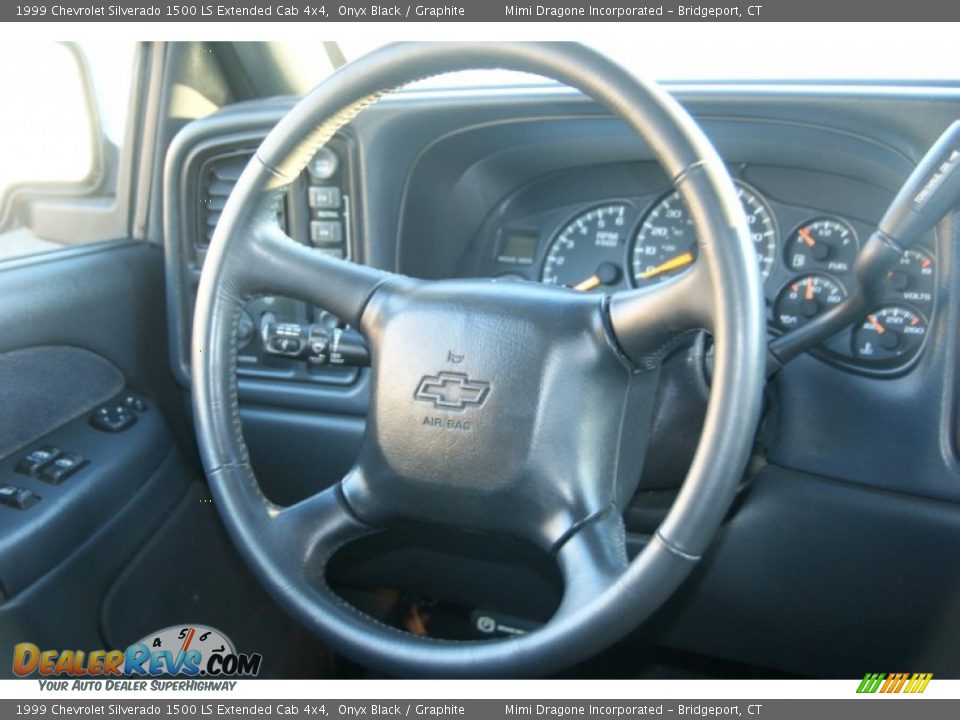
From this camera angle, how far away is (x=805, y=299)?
57.7 inches

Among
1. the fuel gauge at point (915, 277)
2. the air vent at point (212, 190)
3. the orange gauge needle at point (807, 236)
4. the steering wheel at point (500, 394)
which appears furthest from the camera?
the air vent at point (212, 190)

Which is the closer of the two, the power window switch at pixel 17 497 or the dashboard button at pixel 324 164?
the power window switch at pixel 17 497

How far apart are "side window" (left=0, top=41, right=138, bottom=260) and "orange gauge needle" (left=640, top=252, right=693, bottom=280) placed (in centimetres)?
112

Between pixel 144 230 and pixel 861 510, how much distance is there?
4.58 feet

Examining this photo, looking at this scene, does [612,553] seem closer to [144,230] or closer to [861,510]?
[861,510]

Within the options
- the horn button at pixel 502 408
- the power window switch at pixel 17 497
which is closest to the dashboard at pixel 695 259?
the horn button at pixel 502 408

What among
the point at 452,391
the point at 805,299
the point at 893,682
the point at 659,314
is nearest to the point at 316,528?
the point at 452,391

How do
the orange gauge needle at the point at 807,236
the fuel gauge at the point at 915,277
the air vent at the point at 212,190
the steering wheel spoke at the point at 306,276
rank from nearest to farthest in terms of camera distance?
1. the steering wheel spoke at the point at 306,276
2. the fuel gauge at the point at 915,277
3. the orange gauge needle at the point at 807,236
4. the air vent at the point at 212,190

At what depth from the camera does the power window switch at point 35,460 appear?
5.01ft

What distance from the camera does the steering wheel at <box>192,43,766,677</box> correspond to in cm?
97

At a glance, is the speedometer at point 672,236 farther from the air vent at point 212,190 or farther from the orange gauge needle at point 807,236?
the air vent at point 212,190

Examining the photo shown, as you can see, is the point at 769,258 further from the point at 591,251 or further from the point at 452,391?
the point at 452,391

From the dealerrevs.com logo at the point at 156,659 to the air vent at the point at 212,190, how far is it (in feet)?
2.34

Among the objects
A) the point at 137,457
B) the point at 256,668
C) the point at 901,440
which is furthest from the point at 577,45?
the point at 256,668
